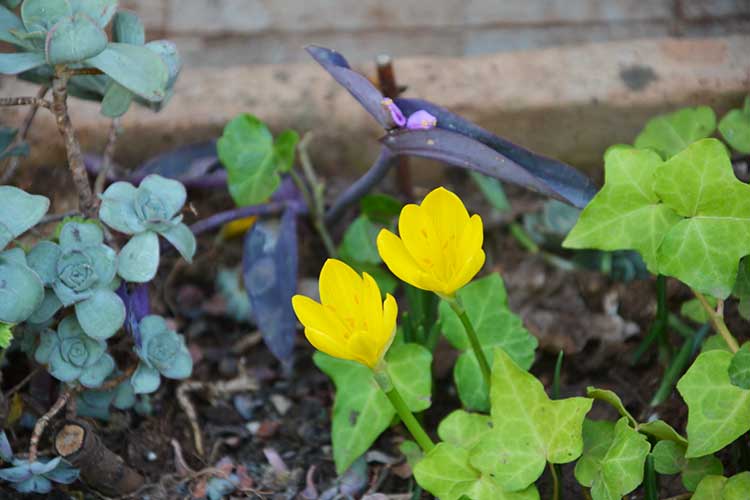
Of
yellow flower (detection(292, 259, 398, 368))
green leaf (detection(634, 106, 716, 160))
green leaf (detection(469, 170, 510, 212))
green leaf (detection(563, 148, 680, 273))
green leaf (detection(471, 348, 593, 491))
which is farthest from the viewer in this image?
green leaf (detection(469, 170, 510, 212))

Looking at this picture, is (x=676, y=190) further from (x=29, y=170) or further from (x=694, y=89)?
(x=29, y=170)

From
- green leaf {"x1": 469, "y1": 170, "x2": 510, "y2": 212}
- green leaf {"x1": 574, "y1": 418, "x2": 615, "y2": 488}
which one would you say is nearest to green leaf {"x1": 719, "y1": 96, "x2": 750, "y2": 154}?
green leaf {"x1": 469, "y1": 170, "x2": 510, "y2": 212}

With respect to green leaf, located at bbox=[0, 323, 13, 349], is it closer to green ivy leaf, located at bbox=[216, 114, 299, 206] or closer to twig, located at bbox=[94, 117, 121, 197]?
twig, located at bbox=[94, 117, 121, 197]

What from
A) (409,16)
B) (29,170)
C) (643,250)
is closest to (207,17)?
(409,16)

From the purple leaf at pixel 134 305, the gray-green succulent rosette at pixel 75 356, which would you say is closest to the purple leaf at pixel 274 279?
the purple leaf at pixel 134 305

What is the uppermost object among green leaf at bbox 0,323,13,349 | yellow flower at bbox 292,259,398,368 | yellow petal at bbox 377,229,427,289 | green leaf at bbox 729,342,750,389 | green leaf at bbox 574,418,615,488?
yellow petal at bbox 377,229,427,289

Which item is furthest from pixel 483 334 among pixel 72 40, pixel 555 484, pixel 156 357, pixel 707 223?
pixel 72 40

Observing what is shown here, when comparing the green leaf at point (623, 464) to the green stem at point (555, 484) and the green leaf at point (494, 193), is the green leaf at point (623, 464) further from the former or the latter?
the green leaf at point (494, 193)
